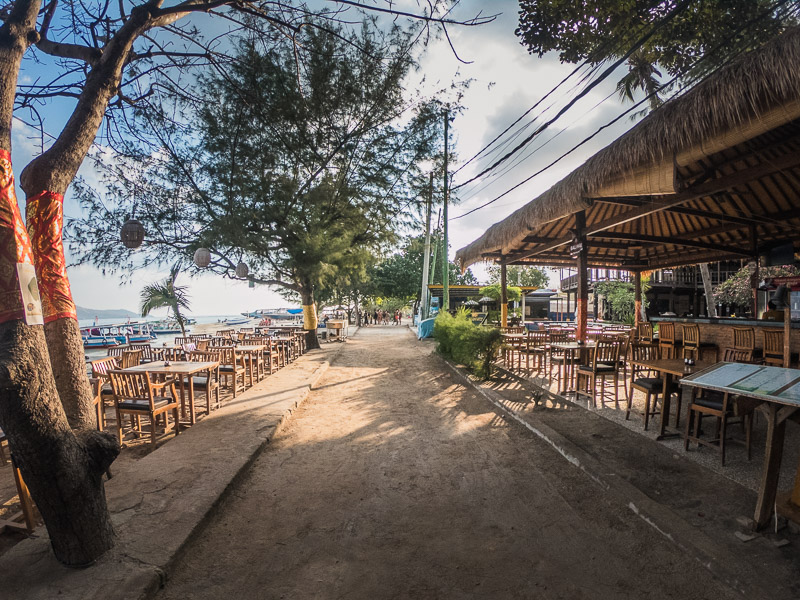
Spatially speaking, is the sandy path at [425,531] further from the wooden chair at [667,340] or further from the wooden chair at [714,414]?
the wooden chair at [667,340]

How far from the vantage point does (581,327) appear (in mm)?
7441

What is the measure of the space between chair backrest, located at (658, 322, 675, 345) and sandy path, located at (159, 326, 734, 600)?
5716 millimetres

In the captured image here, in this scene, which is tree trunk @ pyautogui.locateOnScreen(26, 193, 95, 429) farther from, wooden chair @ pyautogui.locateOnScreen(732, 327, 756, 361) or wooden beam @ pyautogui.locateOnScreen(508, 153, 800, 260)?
wooden chair @ pyautogui.locateOnScreen(732, 327, 756, 361)

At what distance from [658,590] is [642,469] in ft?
5.61

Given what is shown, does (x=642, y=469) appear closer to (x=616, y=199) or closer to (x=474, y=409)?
(x=474, y=409)

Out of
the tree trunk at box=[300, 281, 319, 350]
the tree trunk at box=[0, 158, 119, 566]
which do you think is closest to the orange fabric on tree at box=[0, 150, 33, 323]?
the tree trunk at box=[0, 158, 119, 566]

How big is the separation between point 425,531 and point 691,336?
24.7ft

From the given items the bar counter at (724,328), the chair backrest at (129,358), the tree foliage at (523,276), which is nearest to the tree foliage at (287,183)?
the chair backrest at (129,358)

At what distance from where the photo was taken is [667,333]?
28.2 feet

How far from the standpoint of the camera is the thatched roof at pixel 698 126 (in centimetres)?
331

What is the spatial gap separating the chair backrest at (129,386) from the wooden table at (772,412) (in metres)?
5.47

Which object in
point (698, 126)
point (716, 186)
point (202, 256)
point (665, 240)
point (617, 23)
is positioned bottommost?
→ point (202, 256)

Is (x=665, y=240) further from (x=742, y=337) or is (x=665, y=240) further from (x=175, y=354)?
(x=175, y=354)

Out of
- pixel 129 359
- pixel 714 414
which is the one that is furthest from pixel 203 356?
pixel 714 414
